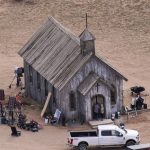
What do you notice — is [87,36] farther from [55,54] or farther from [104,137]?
[104,137]

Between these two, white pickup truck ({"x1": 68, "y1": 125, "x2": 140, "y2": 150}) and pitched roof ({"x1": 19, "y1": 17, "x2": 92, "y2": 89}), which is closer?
white pickup truck ({"x1": 68, "y1": 125, "x2": 140, "y2": 150})

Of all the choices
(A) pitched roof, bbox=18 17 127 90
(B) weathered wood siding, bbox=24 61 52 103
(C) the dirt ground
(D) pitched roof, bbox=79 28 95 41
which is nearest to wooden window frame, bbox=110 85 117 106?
(C) the dirt ground

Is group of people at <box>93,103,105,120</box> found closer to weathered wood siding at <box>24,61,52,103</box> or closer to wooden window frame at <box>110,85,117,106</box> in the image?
wooden window frame at <box>110,85,117,106</box>

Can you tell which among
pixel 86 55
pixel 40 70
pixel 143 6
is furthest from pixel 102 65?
pixel 143 6

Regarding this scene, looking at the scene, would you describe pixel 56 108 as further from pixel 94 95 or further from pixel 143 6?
pixel 143 6

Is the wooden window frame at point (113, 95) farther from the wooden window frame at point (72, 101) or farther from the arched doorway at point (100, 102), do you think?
the wooden window frame at point (72, 101)

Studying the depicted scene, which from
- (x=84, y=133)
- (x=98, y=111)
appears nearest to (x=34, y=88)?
(x=98, y=111)

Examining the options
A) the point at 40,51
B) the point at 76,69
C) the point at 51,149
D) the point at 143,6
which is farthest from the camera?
the point at 143,6
